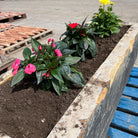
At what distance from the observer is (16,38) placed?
434 cm

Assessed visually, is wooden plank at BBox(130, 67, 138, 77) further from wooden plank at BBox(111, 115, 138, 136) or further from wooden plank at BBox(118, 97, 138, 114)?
wooden plank at BBox(111, 115, 138, 136)

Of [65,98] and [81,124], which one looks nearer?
[81,124]

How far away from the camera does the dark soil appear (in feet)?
3.84

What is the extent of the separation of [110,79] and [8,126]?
3.07 feet

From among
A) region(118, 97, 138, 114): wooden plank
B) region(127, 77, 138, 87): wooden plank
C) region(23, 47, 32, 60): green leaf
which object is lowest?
region(118, 97, 138, 114): wooden plank

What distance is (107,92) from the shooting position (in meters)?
1.44

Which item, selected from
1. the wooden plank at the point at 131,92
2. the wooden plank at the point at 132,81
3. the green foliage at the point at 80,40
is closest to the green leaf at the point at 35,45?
the green foliage at the point at 80,40

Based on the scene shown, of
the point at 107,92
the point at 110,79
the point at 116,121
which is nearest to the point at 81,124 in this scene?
the point at 107,92

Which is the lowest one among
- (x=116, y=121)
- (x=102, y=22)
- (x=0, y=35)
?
(x=116, y=121)

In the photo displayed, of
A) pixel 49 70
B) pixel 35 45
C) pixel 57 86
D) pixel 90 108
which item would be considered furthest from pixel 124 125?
pixel 35 45

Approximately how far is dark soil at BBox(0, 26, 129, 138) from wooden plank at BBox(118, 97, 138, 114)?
2.12 feet

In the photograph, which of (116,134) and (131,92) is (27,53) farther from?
(131,92)

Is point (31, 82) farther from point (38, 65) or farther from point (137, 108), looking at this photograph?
point (137, 108)

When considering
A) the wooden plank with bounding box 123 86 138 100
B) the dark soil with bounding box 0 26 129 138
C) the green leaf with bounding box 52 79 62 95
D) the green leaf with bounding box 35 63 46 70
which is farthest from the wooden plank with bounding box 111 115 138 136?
the green leaf with bounding box 35 63 46 70
